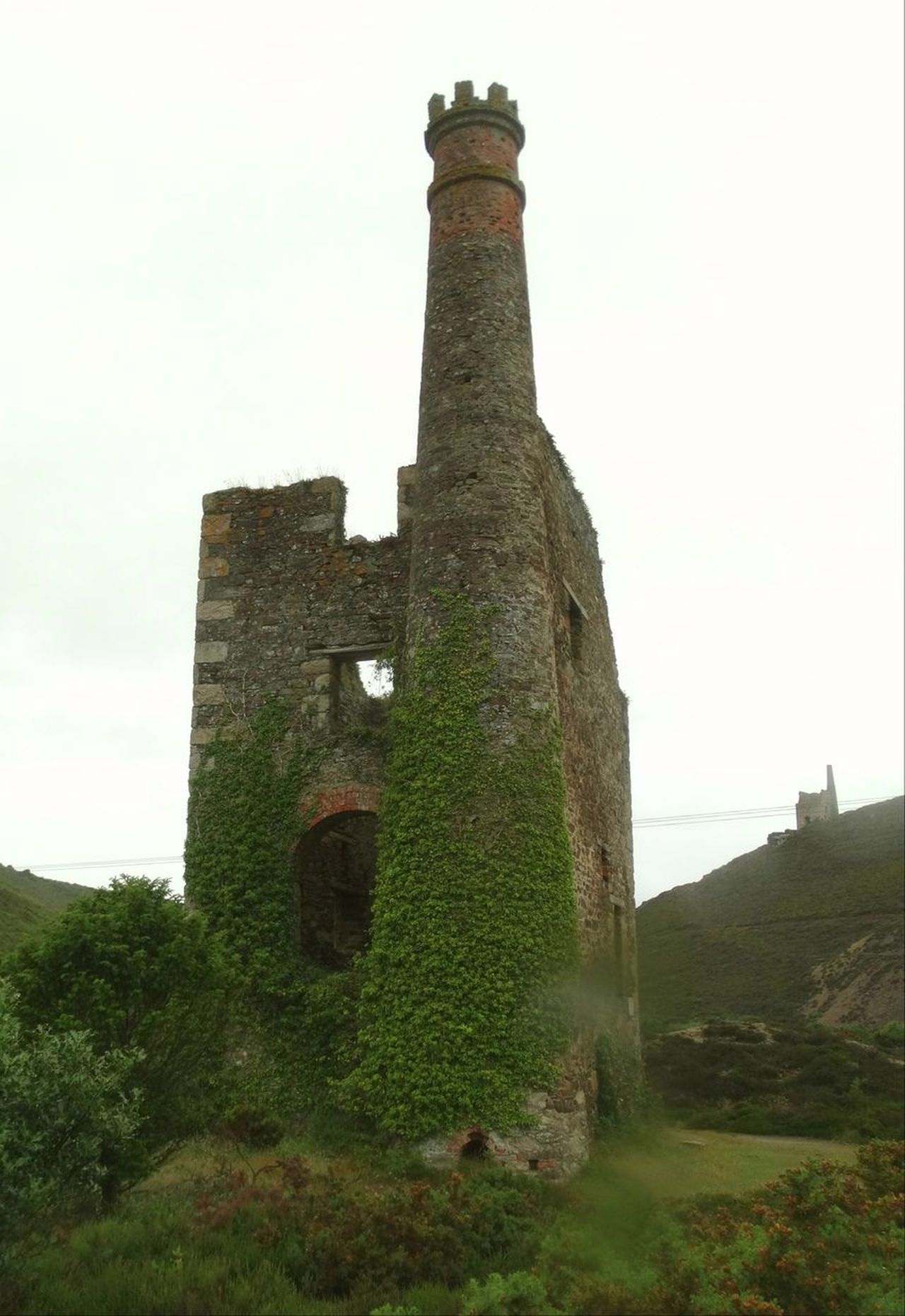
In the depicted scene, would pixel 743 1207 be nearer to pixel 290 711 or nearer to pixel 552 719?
pixel 552 719

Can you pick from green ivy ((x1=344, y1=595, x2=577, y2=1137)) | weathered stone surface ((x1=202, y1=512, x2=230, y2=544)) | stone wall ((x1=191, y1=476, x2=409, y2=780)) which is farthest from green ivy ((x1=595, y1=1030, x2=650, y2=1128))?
weathered stone surface ((x1=202, y1=512, x2=230, y2=544))

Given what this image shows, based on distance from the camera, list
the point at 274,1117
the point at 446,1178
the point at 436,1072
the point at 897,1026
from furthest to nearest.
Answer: the point at 897,1026, the point at 274,1117, the point at 436,1072, the point at 446,1178

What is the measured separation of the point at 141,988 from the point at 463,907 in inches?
150

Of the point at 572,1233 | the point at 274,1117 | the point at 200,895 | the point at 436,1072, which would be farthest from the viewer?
the point at 200,895

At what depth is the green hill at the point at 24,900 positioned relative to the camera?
88.5 ft

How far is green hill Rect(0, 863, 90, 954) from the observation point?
1062 inches

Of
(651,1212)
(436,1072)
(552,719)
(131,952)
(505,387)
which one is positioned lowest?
(651,1212)

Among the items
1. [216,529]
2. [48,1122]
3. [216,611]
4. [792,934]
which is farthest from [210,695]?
[792,934]

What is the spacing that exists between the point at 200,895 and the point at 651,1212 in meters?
6.92

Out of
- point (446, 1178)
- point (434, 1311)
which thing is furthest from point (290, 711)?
point (434, 1311)

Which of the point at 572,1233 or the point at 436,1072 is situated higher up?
the point at 436,1072

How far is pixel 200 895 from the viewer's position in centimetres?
1495

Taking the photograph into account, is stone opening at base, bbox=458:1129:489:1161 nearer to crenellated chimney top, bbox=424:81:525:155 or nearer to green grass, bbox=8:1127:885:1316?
green grass, bbox=8:1127:885:1316

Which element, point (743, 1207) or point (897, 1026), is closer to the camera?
point (743, 1207)
